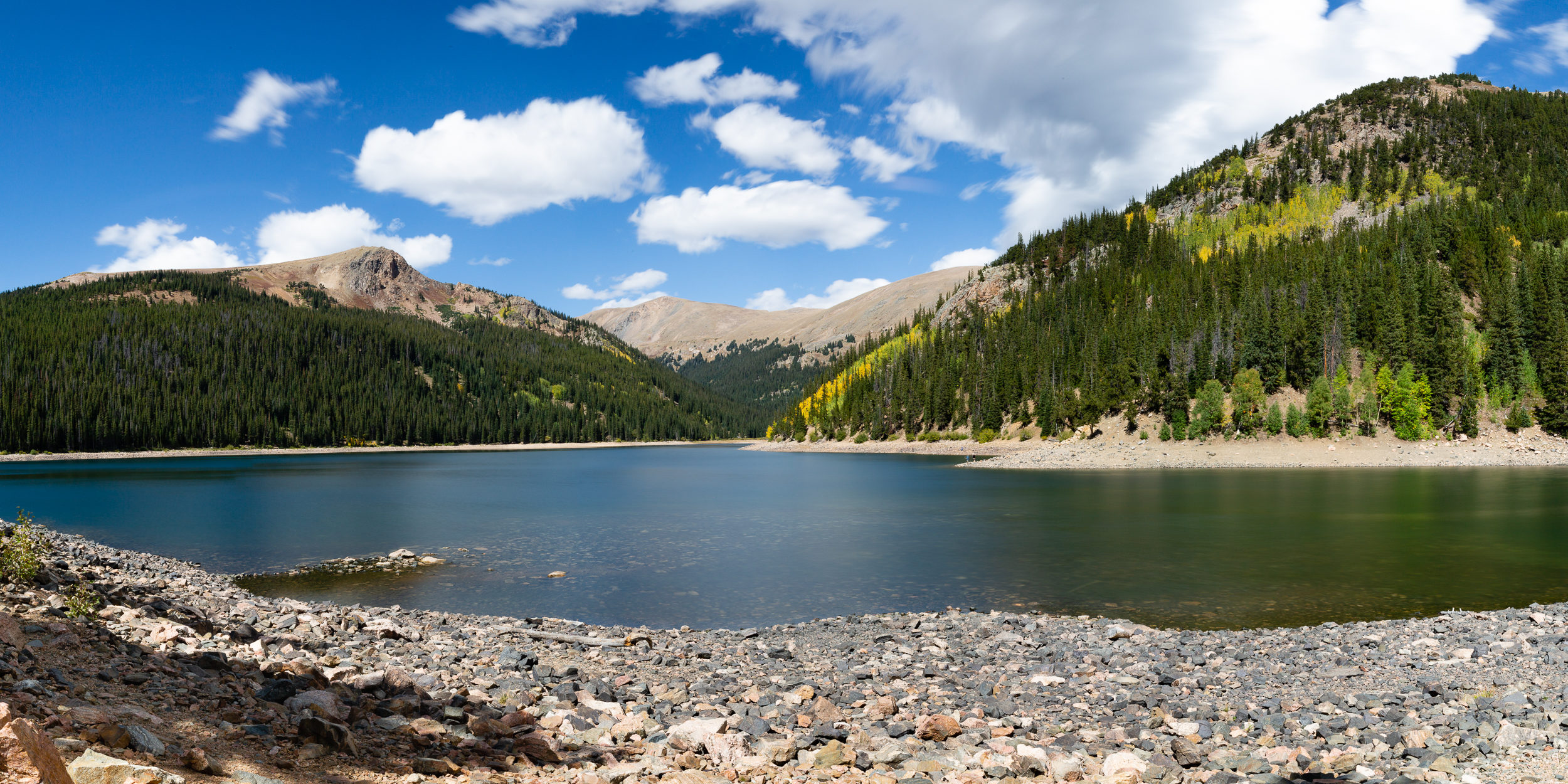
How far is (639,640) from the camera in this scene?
16047 millimetres

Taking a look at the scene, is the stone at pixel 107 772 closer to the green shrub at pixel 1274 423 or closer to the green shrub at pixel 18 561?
the green shrub at pixel 18 561

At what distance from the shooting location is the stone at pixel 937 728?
9891mm

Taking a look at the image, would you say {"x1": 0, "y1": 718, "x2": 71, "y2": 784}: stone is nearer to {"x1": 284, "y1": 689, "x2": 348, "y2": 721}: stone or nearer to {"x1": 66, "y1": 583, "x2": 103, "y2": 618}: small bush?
{"x1": 284, "y1": 689, "x2": 348, "y2": 721}: stone

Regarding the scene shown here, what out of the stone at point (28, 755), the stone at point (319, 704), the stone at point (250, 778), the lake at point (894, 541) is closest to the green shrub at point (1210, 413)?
the lake at point (894, 541)

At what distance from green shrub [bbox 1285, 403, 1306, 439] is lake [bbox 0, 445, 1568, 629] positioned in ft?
52.2

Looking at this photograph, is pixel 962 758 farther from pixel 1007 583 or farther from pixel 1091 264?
pixel 1091 264

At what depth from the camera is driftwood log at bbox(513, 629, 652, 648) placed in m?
15.7

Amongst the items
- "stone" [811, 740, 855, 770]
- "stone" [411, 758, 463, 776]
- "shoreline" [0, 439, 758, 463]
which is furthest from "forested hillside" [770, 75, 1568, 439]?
"stone" [411, 758, 463, 776]

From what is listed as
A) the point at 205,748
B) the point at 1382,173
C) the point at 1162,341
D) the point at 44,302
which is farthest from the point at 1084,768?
the point at 44,302

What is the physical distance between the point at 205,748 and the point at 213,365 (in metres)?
220

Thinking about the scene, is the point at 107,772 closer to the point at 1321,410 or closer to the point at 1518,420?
the point at 1321,410

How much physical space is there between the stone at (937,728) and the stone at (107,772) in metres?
8.01

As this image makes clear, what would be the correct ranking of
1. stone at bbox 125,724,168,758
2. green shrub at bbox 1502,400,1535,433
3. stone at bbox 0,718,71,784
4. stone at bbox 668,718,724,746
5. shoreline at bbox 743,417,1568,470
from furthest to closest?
green shrub at bbox 1502,400,1535,433, shoreline at bbox 743,417,1568,470, stone at bbox 668,718,724,746, stone at bbox 125,724,168,758, stone at bbox 0,718,71,784

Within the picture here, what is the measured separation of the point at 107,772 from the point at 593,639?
11.3 meters
